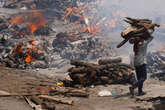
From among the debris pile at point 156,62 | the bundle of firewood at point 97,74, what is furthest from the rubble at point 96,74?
the debris pile at point 156,62

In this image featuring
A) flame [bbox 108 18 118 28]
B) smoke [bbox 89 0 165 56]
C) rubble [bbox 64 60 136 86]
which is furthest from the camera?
flame [bbox 108 18 118 28]

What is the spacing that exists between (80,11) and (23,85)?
23.4 metres

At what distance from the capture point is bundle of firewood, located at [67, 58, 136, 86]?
29.8 feet

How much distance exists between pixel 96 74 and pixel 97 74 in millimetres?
62

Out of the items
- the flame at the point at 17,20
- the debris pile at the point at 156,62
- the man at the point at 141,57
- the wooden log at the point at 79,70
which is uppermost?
the flame at the point at 17,20

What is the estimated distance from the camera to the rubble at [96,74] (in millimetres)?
9055

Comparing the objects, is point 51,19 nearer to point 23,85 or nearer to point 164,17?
point 23,85

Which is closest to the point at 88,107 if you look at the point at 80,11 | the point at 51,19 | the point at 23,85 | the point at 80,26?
the point at 23,85

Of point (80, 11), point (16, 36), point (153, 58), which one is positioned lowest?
point (153, 58)

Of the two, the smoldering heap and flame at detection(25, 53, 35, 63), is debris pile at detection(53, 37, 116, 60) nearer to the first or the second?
the smoldering heap

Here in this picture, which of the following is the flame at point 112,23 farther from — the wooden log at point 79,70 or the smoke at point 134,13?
the wooden log at point 79,70

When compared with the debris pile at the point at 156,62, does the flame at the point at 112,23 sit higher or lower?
higher

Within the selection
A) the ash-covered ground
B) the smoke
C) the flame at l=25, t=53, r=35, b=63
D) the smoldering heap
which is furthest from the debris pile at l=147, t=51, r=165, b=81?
the flame at l=25, t=53, r=35, b=63

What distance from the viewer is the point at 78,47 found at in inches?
747
